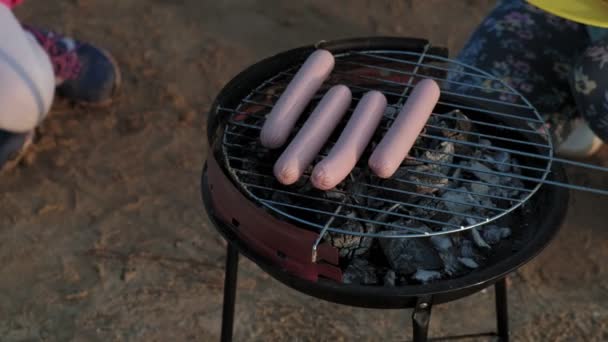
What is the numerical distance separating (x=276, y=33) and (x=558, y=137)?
5.85 feet

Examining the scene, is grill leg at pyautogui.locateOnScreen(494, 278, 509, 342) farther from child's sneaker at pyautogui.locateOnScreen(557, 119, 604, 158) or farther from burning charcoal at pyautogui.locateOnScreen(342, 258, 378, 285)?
child's sneaker at pyautogui.locateOnScreen(557, 119, 604, 158)

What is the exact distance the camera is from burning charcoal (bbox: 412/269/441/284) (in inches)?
71.3

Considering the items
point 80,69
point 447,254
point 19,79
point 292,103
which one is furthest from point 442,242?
point 80,69

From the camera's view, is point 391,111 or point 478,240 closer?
point 478,240

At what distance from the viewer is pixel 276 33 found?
13.7 feet

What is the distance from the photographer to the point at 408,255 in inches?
73.7

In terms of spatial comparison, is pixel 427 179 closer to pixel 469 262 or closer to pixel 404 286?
pixel 469 262

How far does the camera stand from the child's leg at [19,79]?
299 cm

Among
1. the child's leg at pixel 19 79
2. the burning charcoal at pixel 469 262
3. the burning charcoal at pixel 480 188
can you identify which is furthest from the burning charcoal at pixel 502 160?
the child's leg at pixel 19 79

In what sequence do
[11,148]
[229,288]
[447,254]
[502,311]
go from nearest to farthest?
[447,254], [229,288], [502,311], [11,148]

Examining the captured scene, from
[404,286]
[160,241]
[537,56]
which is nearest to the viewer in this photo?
[404,286]

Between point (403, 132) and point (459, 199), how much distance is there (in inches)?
11.3

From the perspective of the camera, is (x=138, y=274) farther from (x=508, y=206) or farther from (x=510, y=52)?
(x=510, y=52)

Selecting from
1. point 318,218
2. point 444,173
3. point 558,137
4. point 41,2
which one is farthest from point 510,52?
point 41,2
